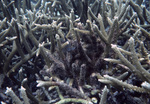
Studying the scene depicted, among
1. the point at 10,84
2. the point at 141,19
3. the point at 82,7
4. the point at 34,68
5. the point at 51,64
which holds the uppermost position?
the point at 82,7

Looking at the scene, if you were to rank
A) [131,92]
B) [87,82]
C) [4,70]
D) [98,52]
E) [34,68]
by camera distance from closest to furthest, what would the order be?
[131,92] → [87,82] → [98,52] → [4,70] → [34,68]

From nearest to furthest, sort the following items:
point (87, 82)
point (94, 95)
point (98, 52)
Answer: point (94, 95)
point (87, 82)
point (98, 52)

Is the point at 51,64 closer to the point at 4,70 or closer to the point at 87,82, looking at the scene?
the point at 87,82

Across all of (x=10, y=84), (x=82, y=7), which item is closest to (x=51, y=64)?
(x=10, y=84)

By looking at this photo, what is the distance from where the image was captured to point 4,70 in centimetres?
197

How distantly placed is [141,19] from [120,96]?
172 centimetres

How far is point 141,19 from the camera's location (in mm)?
2428

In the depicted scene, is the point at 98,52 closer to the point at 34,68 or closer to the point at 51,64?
the point at 51,64

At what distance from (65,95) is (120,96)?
61 cm

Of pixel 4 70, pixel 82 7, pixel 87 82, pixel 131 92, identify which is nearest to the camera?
pixel 131 92

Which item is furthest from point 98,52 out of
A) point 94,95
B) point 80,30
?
point 94,95

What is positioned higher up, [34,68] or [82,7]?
[82,7]

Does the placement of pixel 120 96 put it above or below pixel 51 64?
below

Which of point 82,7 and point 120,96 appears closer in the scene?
point 120,96
